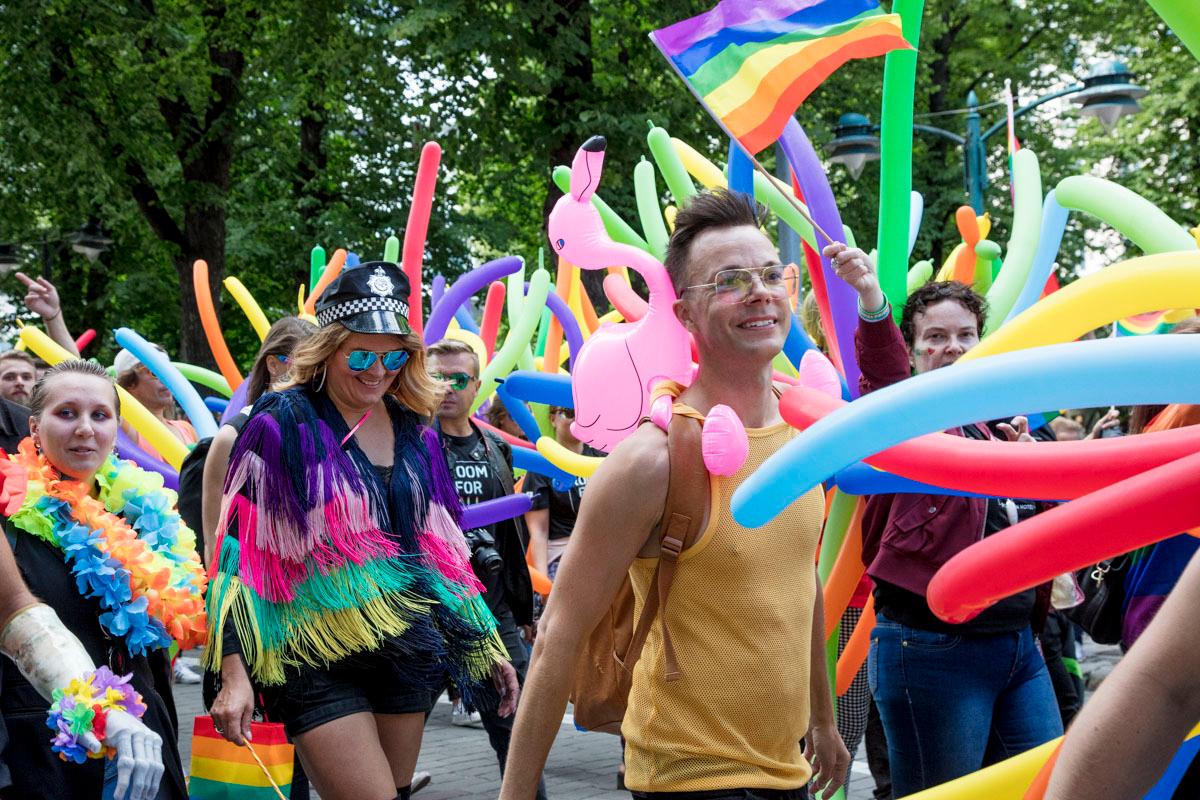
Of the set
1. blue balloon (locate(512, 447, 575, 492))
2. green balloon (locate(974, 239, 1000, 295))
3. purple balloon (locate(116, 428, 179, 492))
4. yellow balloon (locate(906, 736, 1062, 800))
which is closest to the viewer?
yellow balloon (locate(906, 736, 1062, 800))

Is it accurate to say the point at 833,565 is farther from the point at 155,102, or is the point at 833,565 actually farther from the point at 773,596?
the point at 155,102

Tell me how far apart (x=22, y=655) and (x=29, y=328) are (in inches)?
188

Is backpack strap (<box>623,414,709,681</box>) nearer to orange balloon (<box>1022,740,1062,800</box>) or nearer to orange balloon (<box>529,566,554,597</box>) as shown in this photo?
orange balloon (<box>1022,740,1062,800</box>)

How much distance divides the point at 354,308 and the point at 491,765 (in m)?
3.77

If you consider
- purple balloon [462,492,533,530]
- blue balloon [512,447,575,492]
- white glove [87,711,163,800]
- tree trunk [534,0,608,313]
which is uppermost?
tree trunk [534,0,608,313]

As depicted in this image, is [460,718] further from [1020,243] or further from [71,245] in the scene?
[71,245]

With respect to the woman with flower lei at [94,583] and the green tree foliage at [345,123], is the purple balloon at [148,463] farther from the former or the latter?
the green tree foliage at [345,123]

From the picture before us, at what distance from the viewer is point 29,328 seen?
22.5 ft

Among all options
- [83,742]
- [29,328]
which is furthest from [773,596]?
[29,328]

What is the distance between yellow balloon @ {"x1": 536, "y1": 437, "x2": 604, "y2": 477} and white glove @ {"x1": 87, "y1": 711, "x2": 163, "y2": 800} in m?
2.11

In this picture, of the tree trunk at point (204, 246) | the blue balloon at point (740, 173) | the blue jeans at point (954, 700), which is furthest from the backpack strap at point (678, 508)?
the tree trunk at point (204, 246)

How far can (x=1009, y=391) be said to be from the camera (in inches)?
52.5

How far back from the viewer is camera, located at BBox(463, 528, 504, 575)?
5.17m

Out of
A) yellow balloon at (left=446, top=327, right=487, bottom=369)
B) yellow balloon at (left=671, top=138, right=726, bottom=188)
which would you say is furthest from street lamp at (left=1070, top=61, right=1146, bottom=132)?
yellow balloon at (left=671, top=138, right=726, bottom=188)
